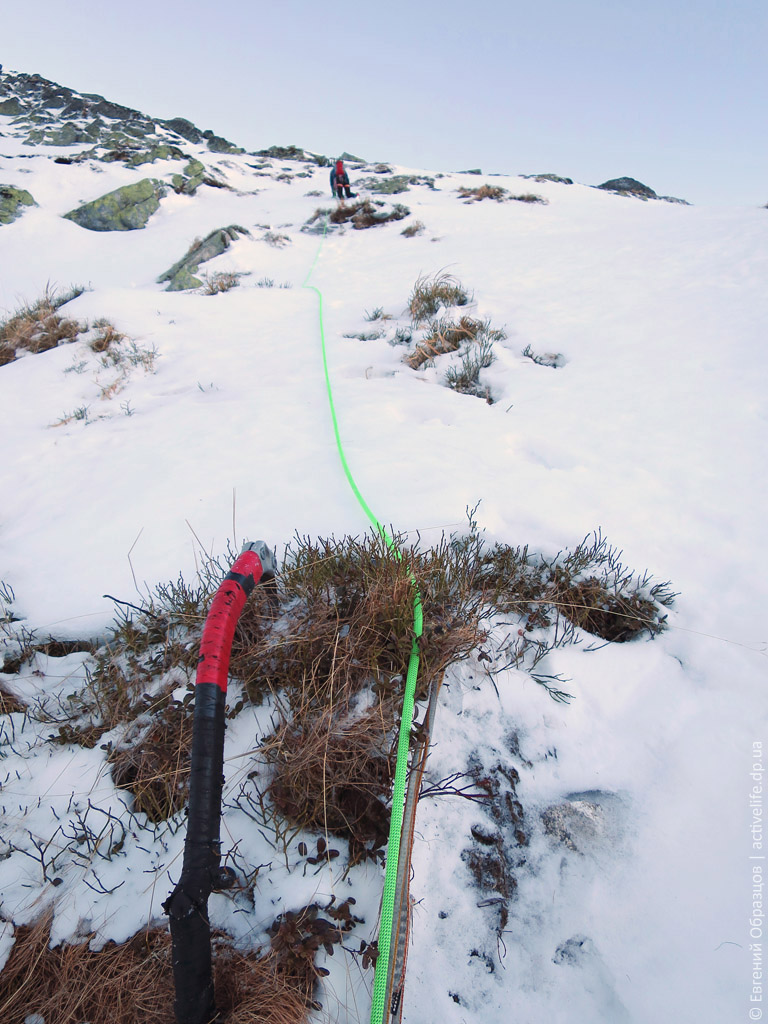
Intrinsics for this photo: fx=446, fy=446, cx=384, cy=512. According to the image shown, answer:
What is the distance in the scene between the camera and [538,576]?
6.94ft

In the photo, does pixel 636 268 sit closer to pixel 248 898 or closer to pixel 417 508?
pixel 417 508

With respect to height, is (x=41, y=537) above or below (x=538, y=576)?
below

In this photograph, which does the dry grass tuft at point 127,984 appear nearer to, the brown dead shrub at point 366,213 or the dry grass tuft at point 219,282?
the dry grass tuft at point 219,282

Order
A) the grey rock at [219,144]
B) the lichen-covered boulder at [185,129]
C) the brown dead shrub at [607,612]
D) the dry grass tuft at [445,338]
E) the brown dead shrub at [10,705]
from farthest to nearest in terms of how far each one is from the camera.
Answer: the lichen-covered boulder at [185,129] < the grey rock at [219,144] < the dry grass tuft at [445,338] < the brown dead shrub at [607,612] < the brown dead shrub at [10,705]

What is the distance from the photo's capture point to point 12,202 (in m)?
10.8

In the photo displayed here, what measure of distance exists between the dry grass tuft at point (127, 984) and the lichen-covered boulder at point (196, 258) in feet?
26.0

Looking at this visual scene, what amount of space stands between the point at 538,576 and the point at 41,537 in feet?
9.13

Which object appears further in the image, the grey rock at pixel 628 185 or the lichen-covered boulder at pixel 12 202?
the grey rock at pixel 628 185

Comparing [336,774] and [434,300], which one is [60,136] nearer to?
[434,300]

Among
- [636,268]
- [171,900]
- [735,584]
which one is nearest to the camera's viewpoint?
[171,900]

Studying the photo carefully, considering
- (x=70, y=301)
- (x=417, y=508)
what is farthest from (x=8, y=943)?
(x=70, y=301)

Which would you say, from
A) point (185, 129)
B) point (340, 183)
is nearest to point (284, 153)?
point (185, 129)

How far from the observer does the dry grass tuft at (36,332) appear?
5609 millimetres

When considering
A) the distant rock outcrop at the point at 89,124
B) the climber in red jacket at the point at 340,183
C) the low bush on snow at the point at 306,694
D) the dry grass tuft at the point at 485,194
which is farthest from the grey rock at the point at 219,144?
the low bush on snow at the point at 306,694
